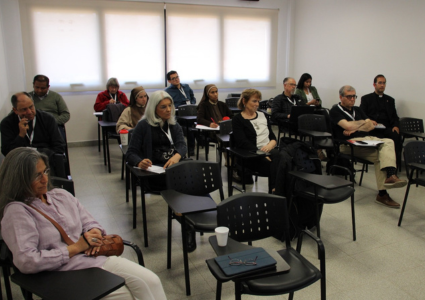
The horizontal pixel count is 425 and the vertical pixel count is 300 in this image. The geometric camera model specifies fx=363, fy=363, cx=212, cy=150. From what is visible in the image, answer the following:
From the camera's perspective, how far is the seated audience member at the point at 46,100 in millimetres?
4750

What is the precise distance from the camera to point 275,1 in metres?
8.24

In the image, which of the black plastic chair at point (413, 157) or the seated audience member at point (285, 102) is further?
the seated audience member at point (285, 102)

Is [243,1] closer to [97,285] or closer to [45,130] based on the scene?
[45,130]

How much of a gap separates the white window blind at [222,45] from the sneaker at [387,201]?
15.7ft

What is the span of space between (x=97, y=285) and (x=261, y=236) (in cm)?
99

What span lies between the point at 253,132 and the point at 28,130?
228 cm

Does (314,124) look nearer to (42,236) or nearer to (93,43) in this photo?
(42,236)

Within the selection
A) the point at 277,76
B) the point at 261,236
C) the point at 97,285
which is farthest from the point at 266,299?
the point at 277,76

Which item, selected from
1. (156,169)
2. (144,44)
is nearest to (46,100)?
(156,169)

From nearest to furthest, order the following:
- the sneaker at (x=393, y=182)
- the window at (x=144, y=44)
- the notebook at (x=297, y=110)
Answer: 1. the sneaker at (x=393, y=182)
2. the notebook at (x=297, y=110)
3. the window at (x=144, y=44)

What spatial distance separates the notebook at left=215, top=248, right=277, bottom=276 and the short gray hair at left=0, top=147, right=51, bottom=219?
966 millimetres

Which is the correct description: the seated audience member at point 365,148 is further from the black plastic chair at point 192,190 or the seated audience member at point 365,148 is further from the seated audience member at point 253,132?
the black plastic chair at point 192,190

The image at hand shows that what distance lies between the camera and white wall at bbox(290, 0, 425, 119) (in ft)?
17.9

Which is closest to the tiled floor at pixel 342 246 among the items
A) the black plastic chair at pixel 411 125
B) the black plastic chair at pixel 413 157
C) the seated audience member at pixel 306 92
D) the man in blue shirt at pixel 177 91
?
the black plastic chair at pixel 413 157
